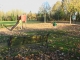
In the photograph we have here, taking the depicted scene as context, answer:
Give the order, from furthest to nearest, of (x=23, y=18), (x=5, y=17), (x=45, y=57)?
(x=5, y=17) → (x=23, y=18) → (x=45, y=57)

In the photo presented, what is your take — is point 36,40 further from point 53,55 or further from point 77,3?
point 77,3

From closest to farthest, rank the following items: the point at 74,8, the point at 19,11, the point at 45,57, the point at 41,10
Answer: the point at 45,57, the point at 74,8, the point at 41,10, the point at 19,11

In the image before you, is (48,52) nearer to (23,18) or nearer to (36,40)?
(36,40)

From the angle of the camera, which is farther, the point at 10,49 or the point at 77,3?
the point at 77,3

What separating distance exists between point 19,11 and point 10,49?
99.1m

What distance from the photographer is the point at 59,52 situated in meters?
10.2

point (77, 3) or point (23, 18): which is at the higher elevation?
point (77, 3)

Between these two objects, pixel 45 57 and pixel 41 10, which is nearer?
pixel 45 57

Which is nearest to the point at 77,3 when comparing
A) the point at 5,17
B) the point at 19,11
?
the point at 5,17

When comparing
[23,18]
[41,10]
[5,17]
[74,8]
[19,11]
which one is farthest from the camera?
[19,11]

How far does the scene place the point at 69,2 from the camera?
140ft

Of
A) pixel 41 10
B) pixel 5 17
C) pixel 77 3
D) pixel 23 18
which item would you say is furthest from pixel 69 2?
pixel 5 17

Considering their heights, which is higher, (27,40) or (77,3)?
(77,3)

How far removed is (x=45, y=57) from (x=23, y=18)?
93.3 feet
